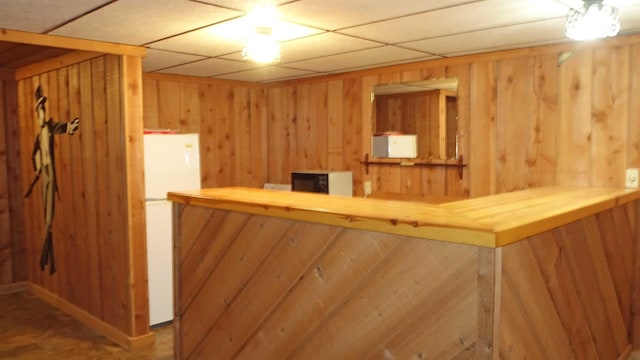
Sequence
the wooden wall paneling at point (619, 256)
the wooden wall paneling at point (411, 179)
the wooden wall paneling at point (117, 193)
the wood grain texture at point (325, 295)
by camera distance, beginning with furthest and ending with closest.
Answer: the wooden wall paneling at point (411, 179), the wooden wall paneling at point (117, 193), the wooden wall paneling at point (619, 256), the wood grain texture at point (325, 295)

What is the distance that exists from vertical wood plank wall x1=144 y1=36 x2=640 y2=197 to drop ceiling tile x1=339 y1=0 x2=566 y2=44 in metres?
0.87

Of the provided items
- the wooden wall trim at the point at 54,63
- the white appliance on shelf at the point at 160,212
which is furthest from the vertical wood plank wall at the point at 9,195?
the white appliance on shelf at the point at 160,212

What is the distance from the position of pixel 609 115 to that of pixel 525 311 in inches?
84.7

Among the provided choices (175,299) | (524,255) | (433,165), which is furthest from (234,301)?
(433,165)

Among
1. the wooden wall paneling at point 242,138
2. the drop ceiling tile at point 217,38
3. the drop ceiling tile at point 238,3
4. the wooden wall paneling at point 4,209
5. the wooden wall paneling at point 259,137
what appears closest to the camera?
the drop ceiling tile at point 238,3

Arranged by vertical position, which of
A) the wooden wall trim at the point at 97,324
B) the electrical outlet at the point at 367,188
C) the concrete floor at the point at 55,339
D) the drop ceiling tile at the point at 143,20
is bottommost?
the concrete floor at the point at 55,339

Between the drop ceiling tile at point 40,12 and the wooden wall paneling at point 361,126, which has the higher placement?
the drop ceiling tile at point 40,12

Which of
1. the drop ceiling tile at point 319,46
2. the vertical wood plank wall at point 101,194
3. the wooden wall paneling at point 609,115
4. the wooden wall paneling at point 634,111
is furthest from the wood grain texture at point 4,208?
the wooden wall paneling at point 634,111

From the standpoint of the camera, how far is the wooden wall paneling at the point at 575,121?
3420 millimetres

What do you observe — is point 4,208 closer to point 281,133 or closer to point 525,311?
point 281,133

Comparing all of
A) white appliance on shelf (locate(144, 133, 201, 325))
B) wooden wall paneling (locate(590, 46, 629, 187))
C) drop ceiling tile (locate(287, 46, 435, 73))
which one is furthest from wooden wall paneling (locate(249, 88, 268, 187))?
wooden wall paneling (locate(590, 46, 629, 187))

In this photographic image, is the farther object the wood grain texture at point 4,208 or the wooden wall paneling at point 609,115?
the wood grain texture at point 4,208

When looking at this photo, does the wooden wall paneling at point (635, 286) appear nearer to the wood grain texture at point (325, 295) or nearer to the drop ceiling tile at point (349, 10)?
the drop ceiling tile at point (349, 10)

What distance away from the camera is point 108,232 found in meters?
3.67
